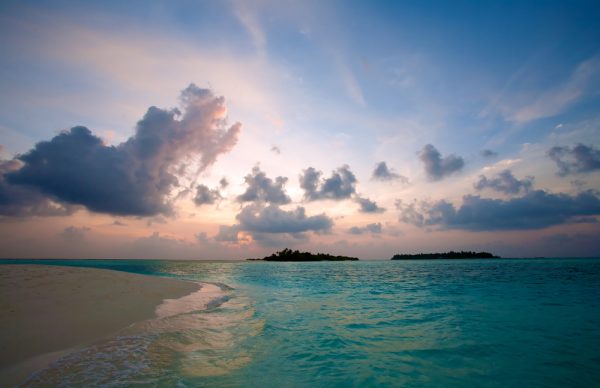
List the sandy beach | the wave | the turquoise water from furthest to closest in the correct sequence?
1. the sandy beach
2. the turquoise water
3. the wave

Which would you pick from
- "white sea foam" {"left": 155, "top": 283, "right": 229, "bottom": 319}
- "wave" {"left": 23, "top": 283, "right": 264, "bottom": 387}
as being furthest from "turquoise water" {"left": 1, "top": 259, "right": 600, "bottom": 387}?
"white sea foam" {"left": 155, "top": 283, "right": 229, "bottom": 319}

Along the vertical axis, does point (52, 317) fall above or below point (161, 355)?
above

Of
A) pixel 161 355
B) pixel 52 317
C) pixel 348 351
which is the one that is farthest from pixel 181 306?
pixel 348 351

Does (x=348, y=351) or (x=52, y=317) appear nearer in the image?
(x=348, y=351)

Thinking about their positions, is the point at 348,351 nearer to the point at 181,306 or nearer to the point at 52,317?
the point at 52,317

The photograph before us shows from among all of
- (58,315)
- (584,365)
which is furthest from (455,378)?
(58,315)

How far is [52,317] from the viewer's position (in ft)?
40.4

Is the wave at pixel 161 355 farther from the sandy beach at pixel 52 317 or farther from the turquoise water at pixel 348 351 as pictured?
the sandy beach at pixel 52 317

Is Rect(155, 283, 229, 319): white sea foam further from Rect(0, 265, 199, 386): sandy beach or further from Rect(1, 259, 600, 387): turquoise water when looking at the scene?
Rect(1, 259, 600, 387): turquoise water

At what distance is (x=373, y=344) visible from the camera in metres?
11.4

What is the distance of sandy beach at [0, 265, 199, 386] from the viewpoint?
824cm

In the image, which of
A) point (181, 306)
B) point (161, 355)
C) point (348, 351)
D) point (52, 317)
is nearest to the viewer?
point (161, 355)

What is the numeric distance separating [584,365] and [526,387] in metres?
3.31

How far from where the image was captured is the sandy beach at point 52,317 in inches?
324
